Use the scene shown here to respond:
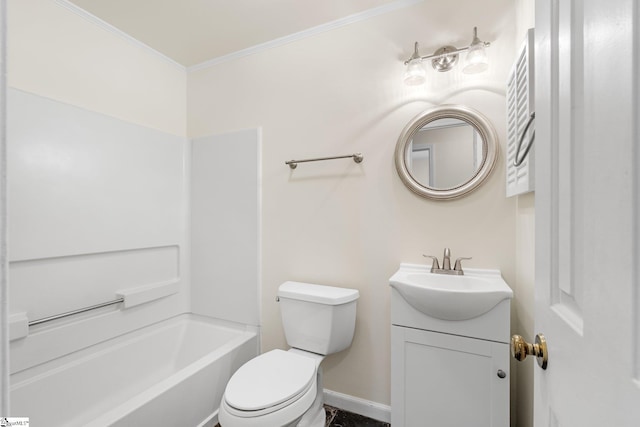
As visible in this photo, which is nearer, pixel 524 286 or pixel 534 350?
pixel 534 350

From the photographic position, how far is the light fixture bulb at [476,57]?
4.59ft

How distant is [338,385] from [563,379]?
1.59 metres

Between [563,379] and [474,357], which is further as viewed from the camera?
[474,357]

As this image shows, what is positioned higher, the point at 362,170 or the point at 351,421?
the point at 362,170

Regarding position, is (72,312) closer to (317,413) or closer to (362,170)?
(317,413)

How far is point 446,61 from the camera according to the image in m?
1.54

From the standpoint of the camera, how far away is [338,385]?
1.83m

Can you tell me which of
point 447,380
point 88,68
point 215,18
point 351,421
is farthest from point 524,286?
point 88,68

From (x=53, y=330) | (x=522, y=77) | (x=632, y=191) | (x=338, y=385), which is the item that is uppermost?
(x=522, y=77)

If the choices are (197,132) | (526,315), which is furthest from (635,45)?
(197,132)

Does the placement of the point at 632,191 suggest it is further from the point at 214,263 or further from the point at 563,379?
the point at 214,263

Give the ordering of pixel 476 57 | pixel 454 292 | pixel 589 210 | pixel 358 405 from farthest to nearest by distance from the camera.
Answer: pixel 358 405, pixel 476 57, pixel 454 292, pixel 589 210

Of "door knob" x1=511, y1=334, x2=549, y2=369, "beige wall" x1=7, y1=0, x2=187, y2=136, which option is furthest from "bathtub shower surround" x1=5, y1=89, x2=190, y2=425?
"door knob" x1=511, y1=334, x2=549, y2=369

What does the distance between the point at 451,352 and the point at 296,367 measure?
29.6 inches
